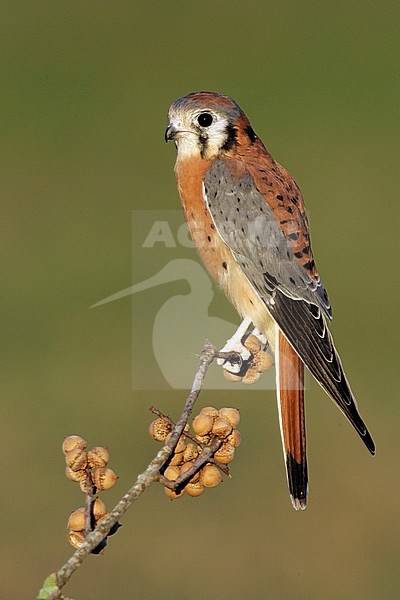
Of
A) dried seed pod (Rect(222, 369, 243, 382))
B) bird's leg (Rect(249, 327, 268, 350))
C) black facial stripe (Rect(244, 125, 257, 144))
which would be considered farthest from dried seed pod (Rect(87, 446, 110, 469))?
black facial stripe (Rect(244, 125, 257, 144))

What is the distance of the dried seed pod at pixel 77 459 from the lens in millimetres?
1842

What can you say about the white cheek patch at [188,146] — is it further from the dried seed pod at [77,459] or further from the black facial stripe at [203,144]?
the dried seed pod at [77,459]

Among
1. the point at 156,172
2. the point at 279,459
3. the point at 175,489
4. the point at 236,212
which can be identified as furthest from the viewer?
the point at 156,172

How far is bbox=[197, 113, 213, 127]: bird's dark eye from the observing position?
337 cm

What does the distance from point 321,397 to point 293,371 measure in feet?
19.5

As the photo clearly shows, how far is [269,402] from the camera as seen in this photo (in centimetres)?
878

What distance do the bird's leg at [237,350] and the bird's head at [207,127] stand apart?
2.04 feet

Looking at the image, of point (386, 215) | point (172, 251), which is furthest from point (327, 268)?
point (172, 251)

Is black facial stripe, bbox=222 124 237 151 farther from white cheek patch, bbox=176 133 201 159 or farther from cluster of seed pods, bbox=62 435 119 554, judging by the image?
cluster of seed pods, bbox=62 435 119 554

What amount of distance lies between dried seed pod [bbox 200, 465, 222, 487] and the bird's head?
1.59m

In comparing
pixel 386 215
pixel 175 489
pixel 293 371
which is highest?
pixel 386 215

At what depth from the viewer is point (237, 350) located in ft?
10.0

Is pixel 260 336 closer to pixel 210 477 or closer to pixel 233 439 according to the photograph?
pixel 233 439

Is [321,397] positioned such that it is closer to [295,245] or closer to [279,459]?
[279,459]
